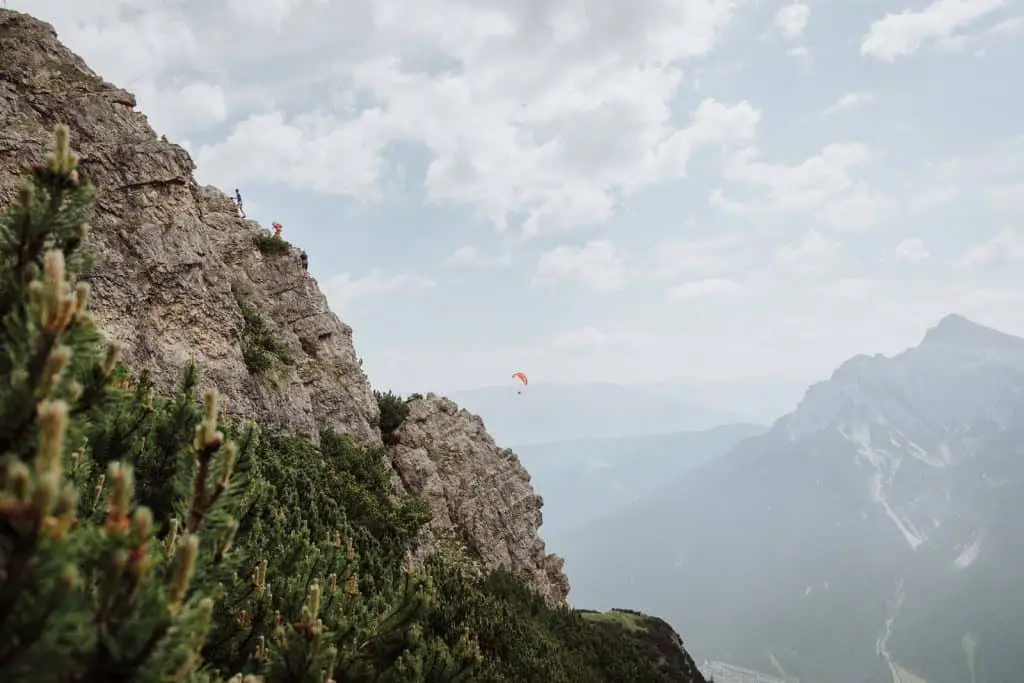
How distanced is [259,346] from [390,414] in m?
8.83

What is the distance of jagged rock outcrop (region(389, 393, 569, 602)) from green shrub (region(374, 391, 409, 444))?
344 mm

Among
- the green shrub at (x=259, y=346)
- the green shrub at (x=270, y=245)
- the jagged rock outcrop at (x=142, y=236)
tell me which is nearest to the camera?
the jagged rock outcrop at (x=142, y=236)

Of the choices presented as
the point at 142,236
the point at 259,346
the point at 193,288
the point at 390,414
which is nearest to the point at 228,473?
the point at 193,288

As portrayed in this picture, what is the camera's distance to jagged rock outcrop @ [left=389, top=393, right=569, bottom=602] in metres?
30.1

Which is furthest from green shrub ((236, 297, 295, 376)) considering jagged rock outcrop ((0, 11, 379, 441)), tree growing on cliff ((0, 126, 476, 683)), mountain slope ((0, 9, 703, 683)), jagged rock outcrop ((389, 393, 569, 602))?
tree growing on cliff ((0, 126, 476, 683))

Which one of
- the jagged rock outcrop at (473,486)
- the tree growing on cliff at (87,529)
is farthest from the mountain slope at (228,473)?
the jagged rock outcrop at (473,486)

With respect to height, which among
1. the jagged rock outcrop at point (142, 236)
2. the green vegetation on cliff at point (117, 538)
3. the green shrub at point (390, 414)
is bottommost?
the green vegetation on cliff at point (117, 538)

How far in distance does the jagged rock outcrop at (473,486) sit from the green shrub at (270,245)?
A: 11028mm

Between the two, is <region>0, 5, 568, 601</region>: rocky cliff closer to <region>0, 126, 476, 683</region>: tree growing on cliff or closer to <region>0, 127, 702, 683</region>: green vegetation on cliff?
<region>0, 127, 702, 683</region>: green vegetation on cliff

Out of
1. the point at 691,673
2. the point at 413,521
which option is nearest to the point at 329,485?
the point at 413,521

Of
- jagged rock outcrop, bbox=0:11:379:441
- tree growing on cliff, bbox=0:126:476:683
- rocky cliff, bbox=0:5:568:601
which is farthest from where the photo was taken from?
rocky cliff, bbox=0:5:568:601

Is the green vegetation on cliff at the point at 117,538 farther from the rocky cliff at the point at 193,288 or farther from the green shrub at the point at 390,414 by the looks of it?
the green shrub at the point at 390,414

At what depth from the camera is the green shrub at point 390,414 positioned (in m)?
31.8

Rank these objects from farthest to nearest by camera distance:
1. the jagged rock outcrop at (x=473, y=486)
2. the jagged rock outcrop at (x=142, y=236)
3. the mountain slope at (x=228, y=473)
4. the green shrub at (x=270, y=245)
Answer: the green shrub at (x=270, y=245)
the jagged rock outcrop at (x=473, y=486)
the jagged rock outcrop at (x=142, y=236)
the mountain slope at (x=228, y=473)
